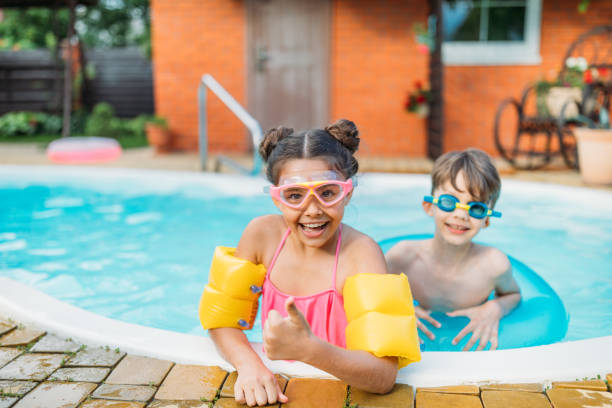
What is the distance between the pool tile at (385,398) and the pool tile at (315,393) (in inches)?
1.6

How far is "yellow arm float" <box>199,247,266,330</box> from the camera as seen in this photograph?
2037 millimetres

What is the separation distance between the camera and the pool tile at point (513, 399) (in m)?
1.70

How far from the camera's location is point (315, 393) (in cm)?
178

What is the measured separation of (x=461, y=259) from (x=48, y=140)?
889 centimetres

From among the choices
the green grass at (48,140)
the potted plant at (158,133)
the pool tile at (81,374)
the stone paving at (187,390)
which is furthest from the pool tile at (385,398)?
the green grass at (48,140)

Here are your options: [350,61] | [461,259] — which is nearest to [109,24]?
[350,61]

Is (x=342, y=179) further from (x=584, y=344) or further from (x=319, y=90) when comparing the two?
(x=319, y=90)

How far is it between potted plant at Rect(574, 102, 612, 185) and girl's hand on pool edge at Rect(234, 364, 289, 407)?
4881 mm

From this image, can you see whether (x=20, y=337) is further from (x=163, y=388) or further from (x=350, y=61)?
(x=350, y=61)

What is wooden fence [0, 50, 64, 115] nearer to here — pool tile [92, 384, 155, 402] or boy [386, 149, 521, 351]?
boy [386, 149, 521, 351]

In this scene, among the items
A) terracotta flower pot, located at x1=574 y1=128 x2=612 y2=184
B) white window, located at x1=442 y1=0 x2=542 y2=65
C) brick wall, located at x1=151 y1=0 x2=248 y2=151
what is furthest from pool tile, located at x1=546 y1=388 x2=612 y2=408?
brick wall, located at x1=151 y1=0 x2=248 y2=151

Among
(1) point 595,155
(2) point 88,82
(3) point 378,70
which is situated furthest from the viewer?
(2) point 88,82

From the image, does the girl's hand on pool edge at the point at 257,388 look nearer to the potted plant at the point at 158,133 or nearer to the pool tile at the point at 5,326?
the pool tile at the point at 5,326

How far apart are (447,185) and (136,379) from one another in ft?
4.90
